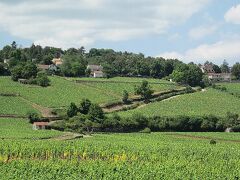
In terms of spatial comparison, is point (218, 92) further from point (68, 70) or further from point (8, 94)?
point (8, 94)

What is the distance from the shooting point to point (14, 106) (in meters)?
113

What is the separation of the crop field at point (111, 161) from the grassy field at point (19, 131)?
12.4 m

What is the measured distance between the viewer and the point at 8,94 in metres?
122

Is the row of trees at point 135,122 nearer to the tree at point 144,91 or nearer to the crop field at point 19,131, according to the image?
the crop field at point 19,131

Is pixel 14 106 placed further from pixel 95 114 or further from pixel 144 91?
pixel 144 91

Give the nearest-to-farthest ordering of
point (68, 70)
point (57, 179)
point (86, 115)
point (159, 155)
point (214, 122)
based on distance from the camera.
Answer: point (57, 179) → point (159, 155) → point (86, 115) → point (214, 122) → point (68, 70)

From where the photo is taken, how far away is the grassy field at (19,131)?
264 feet

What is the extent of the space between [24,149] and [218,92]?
104m

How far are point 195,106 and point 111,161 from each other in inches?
3206

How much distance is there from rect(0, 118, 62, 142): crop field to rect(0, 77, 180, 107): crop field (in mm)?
14987

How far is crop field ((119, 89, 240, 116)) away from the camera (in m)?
124

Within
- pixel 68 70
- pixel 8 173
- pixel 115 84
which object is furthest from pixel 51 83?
pixel 8 173

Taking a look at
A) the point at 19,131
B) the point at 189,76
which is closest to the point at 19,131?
the point at 19,131

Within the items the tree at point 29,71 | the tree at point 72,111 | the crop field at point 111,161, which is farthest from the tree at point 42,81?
the crop field at point 111,161
